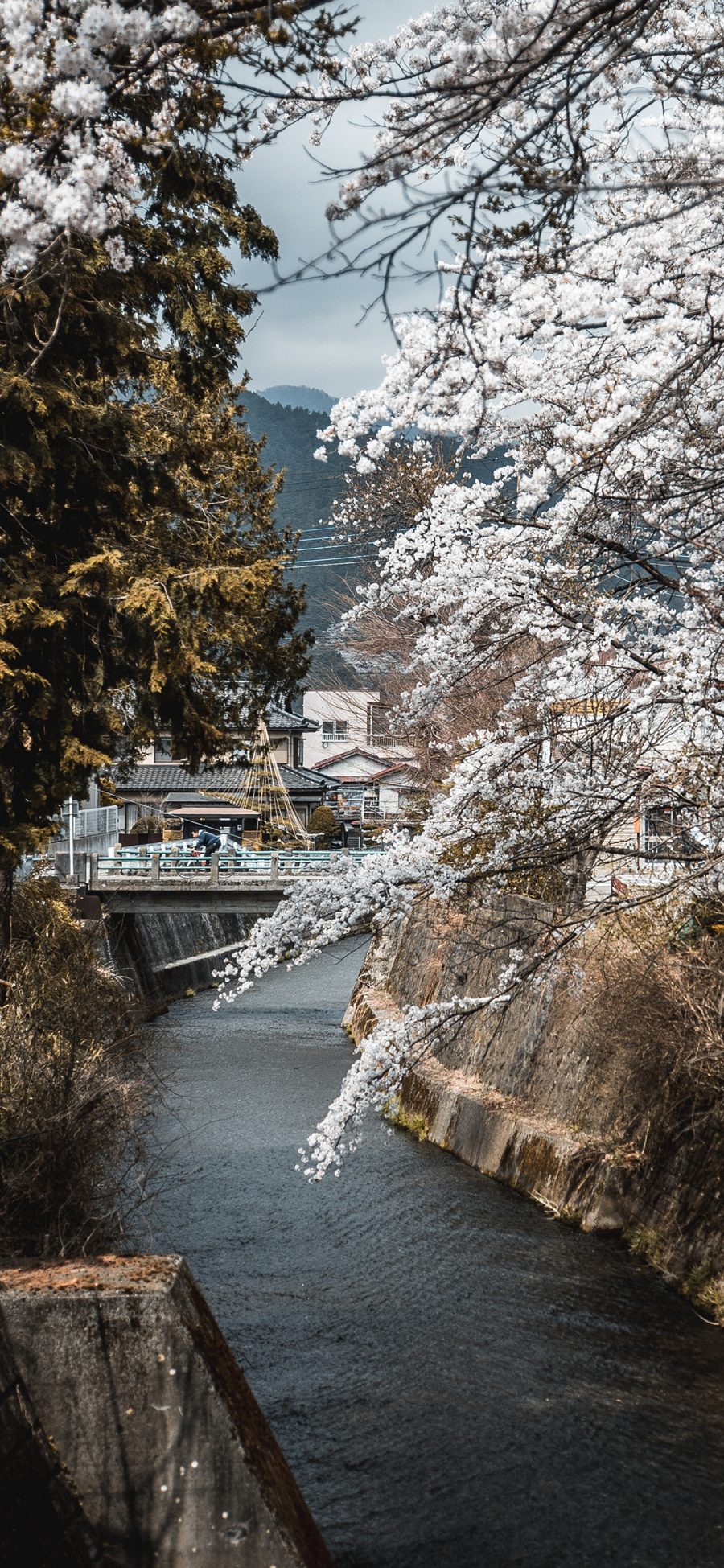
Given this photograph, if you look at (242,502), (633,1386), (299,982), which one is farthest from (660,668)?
(299,982)

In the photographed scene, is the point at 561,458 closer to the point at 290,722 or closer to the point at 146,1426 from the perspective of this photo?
the point at 146,1426

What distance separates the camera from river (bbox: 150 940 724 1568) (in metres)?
5.66

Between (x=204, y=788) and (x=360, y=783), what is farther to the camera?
(x=360, y=783)

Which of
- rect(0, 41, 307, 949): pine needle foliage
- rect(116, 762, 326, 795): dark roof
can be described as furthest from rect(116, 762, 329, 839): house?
rect(0, 41, 307, 949): pine needle foliage

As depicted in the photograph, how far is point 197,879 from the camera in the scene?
25.4 meters

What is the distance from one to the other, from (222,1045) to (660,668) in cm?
1476

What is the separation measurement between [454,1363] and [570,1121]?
3345 mm

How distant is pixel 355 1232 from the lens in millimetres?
9820

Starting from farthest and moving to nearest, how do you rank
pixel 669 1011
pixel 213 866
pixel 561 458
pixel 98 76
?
pixel 213 866 → pixel 669 1011 → pixel 561 458 → pixel 98 76

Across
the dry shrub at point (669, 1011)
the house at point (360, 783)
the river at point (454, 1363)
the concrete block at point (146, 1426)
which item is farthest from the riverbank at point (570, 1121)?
the house at point (360, 783)

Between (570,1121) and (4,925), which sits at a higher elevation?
(4,925)

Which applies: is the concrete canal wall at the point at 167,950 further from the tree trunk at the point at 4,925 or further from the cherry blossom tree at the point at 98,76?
the cherry blossom tree at the point at 98,76

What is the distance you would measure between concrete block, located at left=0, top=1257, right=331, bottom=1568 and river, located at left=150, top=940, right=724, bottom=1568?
1809 millimetres

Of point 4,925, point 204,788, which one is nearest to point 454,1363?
point 4,925
